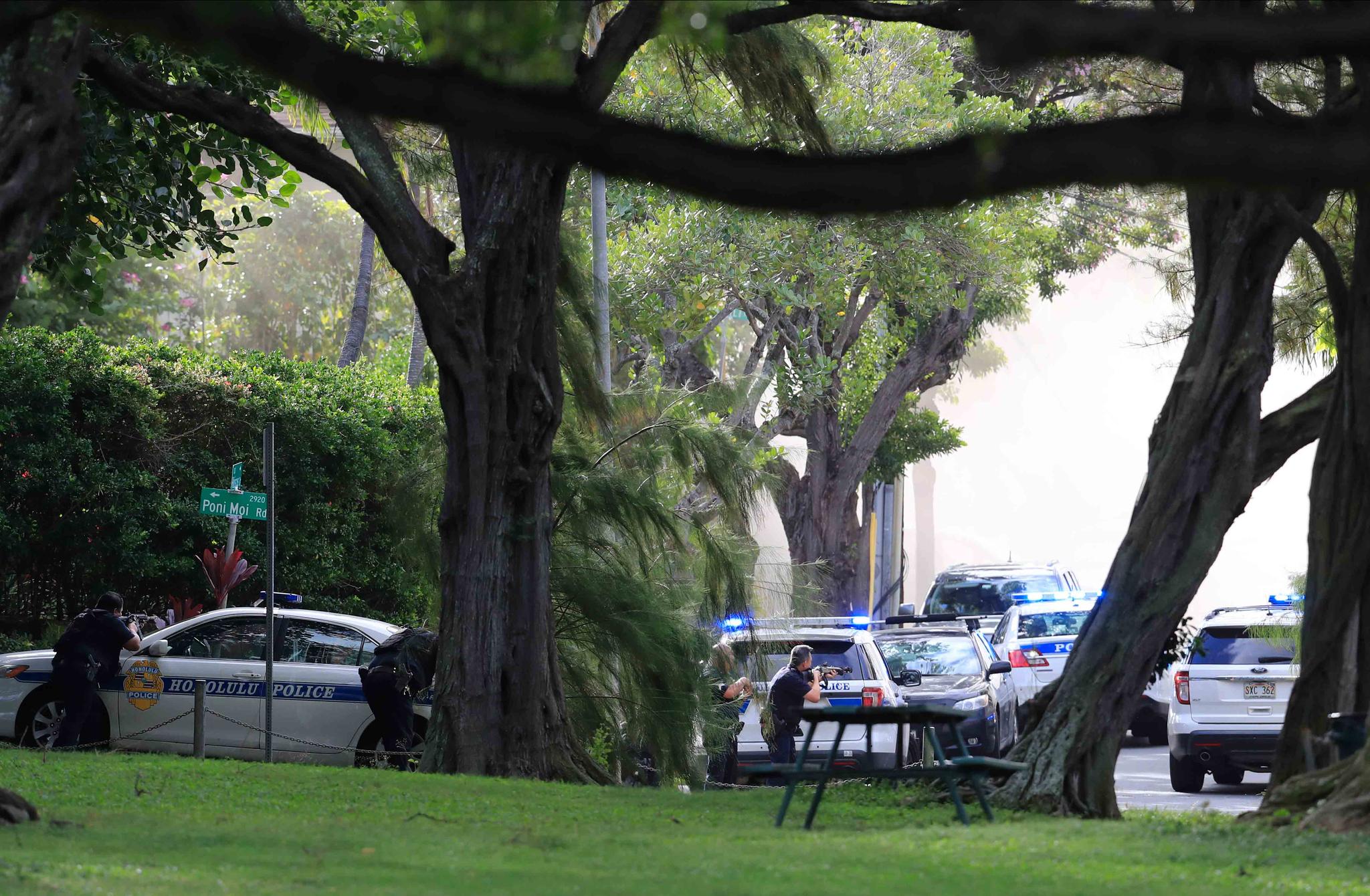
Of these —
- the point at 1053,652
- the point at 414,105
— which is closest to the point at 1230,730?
the point at 1053,652

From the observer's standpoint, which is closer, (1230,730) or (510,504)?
(510,504)

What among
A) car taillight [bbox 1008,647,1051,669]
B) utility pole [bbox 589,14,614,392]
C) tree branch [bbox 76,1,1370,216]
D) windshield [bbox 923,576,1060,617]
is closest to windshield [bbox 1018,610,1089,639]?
car taillight [bbox 1008,647,1051,669]

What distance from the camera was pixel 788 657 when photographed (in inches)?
591

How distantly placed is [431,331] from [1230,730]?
357 inches

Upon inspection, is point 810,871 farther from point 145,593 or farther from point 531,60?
point 145,593

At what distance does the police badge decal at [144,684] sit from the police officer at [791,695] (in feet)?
17.7

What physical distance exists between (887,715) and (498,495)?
3.78 m

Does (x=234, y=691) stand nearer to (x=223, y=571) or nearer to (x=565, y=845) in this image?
(x=223, y=571)

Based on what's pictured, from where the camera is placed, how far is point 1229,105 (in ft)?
14.9

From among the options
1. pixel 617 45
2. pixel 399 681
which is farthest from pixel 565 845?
pixel 399 681

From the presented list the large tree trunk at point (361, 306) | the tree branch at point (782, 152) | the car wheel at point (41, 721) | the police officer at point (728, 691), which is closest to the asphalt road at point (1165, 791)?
the police officer at point (728, 691)

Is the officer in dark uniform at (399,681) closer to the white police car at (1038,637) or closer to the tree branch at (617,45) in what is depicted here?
the tree branch at (617,45)

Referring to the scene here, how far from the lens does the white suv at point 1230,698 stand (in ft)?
52.2

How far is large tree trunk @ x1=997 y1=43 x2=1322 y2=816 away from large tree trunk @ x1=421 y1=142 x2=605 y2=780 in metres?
3.44
